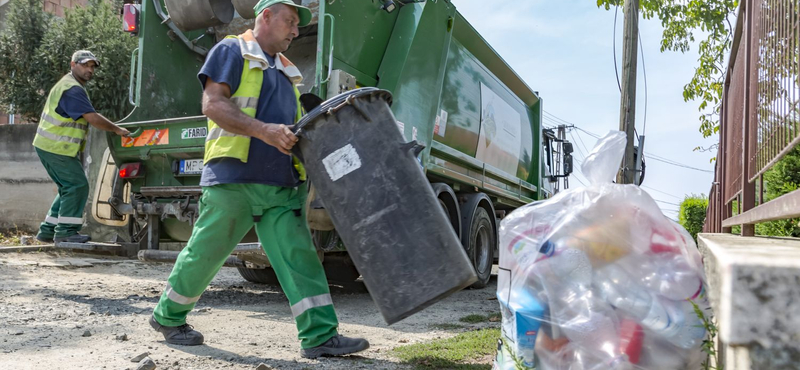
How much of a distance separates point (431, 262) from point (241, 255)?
8.20 ft

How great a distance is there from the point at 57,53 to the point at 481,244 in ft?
29.5

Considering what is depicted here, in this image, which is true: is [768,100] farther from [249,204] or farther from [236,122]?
[249,204]

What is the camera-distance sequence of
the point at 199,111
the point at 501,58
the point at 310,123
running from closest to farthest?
the point at 310,123 → the point at 199,111 → the point at 501,58

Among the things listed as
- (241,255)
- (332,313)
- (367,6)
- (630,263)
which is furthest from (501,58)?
(630,263)

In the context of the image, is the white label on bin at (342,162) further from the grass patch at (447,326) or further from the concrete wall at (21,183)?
the concrete wall at (21,183)

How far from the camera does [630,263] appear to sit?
1.64 metres

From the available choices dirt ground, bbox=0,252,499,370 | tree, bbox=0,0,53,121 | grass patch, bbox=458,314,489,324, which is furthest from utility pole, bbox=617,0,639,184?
tree, bbox=0,0,53,121

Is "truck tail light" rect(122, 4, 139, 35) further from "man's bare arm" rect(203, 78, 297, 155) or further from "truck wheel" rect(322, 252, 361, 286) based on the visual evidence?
"man's bare arm" rect(203, 78, 297, 155)

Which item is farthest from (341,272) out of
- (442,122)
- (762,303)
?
(762,303)

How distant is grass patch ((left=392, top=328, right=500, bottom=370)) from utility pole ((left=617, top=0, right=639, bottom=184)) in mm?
5504

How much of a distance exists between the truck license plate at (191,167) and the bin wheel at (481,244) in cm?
253

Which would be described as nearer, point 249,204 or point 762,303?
point 762,303

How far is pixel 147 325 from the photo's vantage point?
136 inches

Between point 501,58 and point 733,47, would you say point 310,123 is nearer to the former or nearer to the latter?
point 733,47
